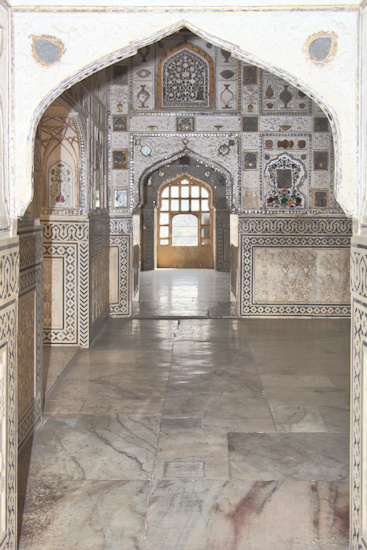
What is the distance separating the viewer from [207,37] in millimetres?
2492

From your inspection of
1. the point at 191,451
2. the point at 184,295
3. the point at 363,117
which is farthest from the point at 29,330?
the point at 184,295

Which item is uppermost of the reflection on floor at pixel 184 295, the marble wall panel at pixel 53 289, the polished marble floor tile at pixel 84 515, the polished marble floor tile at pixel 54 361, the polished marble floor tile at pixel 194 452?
the marble wall panel at pixel 53 289

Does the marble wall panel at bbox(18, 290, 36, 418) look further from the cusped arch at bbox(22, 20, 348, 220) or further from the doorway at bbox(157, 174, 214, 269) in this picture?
the doorway at bbox(157, 174, 214, 269)

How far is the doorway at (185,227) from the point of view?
50.4 ft

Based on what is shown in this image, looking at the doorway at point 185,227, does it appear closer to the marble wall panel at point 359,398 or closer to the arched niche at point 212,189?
the arched niche at point 212,189

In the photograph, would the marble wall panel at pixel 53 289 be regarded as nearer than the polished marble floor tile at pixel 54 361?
No

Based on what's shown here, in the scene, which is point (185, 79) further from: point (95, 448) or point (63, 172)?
point (95, 448)

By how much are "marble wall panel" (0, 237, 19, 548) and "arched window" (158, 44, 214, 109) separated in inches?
237

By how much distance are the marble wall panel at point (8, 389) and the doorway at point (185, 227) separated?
1298cm

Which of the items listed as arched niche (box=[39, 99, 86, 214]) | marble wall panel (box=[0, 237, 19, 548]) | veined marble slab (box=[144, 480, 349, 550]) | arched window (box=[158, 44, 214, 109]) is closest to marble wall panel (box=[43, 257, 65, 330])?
arched niche (box=[39, 99, 86, 214])

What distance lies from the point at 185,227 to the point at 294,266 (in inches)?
303

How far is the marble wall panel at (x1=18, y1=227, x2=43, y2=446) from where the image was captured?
12.1 feet

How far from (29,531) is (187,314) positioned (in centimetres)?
551


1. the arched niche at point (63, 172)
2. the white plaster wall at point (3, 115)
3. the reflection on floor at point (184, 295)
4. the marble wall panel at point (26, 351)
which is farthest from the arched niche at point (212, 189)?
the white plaster wall at point (3, 115)
